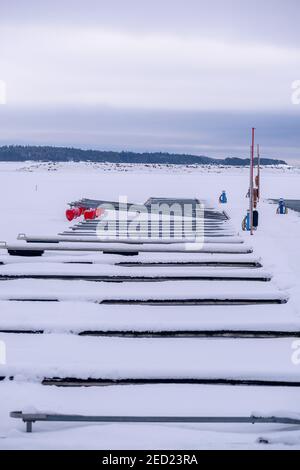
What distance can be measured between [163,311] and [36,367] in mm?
1741

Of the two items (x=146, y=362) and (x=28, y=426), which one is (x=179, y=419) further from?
(x=28, y=426)

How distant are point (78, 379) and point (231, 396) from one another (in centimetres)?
111

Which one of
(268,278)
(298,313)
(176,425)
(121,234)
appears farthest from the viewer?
(121,234)

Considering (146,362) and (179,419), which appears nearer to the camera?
(179,419)

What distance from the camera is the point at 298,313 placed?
5199 mm

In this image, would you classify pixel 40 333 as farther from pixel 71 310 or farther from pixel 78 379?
pixel 78 379

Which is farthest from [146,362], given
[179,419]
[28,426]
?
[28,426]

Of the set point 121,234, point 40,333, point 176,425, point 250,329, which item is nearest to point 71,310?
point 40,333

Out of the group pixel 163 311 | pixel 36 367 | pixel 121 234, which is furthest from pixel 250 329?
pixel 121 234

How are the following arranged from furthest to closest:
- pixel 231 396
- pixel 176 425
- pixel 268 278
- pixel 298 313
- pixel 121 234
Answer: pixel 121 234 < pixel 268 278 < pixel 298 313 < pixel 231 396 < pixel 176 425

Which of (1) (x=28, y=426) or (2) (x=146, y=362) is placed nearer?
(1) (x=28, y=426)

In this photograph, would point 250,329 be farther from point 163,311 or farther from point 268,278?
point 268,278
